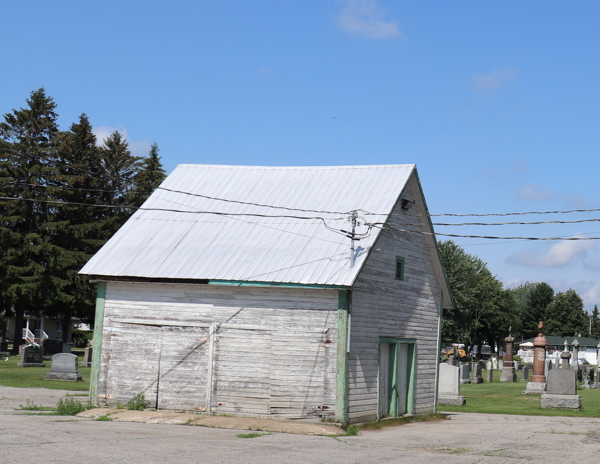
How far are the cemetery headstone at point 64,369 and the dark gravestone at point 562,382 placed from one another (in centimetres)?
1877

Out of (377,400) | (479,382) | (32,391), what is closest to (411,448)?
(377,400)

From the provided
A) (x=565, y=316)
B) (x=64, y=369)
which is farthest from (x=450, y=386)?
(x=565, y=316)

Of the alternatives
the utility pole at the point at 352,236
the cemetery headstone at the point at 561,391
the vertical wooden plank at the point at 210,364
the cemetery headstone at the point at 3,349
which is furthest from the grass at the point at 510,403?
the cemetery headstone at the point at 3,349

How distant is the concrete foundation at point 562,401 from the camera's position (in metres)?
27.1

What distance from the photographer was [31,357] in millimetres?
38906

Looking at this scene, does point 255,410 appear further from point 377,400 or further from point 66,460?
point 66,460

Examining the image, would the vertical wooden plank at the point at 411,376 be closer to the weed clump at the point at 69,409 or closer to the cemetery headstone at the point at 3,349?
the weed clump at the point at 69,409

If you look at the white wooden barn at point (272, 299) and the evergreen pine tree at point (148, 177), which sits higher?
the evergreen pine tree at point (148, 177)

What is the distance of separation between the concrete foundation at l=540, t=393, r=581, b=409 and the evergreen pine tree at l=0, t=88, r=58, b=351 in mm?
35670

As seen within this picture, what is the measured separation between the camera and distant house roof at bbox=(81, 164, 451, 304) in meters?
18.7

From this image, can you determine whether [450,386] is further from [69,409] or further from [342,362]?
[69,409]

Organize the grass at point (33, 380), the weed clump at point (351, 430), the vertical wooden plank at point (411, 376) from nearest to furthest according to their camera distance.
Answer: the weed clump at point (351, 430) < the vertical wooden plank at point (411, 376) < the grass at point (33, 380)

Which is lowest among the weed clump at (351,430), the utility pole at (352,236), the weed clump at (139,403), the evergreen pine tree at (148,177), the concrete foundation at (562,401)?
the concrete foundation at (562,401)

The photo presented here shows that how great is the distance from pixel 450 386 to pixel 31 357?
2203 centimetres
